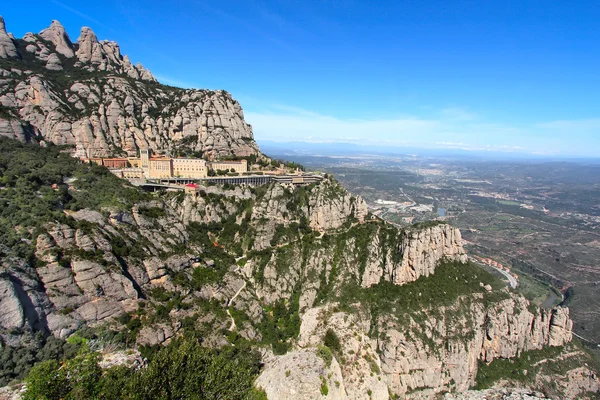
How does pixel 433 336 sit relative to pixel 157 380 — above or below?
below

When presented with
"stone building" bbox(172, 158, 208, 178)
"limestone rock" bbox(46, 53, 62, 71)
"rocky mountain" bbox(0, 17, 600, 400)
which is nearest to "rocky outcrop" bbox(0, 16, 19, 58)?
"rocky mountain" bbox(0, 17, 600, 400)

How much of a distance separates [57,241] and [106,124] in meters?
61.5

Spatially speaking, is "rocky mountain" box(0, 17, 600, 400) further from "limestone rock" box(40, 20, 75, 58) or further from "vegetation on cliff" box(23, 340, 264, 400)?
"limestone rock" box(40, 20, 75, 58)

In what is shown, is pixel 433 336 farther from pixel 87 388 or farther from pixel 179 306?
pixel 87 388

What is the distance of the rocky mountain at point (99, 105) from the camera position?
278 feet

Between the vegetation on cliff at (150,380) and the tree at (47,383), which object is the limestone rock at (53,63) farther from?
the tree at (47,383)

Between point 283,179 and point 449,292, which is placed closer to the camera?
point 449,292

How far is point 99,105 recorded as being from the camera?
93.8 m

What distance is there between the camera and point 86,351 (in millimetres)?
28047

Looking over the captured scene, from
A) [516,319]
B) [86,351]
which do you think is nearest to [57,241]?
[86,351]

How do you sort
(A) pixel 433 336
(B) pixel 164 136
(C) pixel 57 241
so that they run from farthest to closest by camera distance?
(B) pixel 164 136 → (A) pixel 433 336 → (C) pixel 57 241

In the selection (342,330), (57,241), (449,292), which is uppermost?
(57,241)

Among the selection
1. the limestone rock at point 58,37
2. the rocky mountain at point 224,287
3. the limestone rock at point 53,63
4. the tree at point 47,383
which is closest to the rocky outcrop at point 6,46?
the rocky mountain at point 224,287

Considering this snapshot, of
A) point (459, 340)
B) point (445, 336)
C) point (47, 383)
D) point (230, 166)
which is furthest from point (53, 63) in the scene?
point (459, 340)
